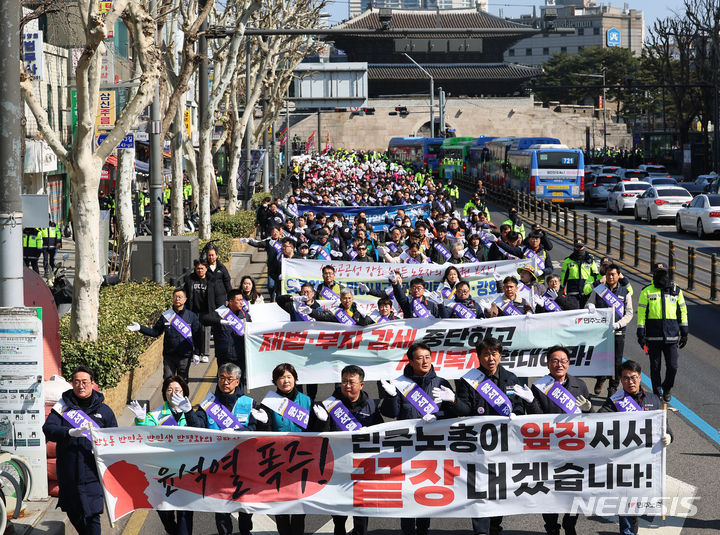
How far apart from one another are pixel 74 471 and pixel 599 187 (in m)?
45.6

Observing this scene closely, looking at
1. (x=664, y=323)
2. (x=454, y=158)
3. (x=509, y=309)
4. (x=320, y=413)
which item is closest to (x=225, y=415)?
(x=320, y=413)

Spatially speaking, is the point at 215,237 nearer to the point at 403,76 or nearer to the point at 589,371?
the point at 589,371

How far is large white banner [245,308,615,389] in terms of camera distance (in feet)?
42.3

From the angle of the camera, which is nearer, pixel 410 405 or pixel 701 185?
pixel 410 405

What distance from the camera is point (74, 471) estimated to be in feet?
27.1

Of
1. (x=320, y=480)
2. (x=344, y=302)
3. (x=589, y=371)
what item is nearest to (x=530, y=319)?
(x=589, y=371)

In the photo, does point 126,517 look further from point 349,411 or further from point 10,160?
point 10,160

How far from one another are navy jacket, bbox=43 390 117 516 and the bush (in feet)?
12.4

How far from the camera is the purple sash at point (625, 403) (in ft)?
28.0

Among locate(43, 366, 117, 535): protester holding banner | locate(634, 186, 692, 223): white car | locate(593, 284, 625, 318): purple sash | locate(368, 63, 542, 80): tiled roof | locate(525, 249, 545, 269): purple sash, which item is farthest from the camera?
locate(368, 63, 542, 80): tiled roof

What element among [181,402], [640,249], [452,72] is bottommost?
[640,249]

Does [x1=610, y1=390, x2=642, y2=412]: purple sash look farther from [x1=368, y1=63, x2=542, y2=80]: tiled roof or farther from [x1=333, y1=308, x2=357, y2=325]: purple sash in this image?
[x1=368, y1=63, x2=542, y2=80]: tiled roof

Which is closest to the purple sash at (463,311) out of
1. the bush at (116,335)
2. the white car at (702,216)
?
the bush at (116,335)

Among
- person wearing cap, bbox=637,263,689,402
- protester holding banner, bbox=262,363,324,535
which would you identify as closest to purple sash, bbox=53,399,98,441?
protester holding banner, bbox=262,363,324,535
